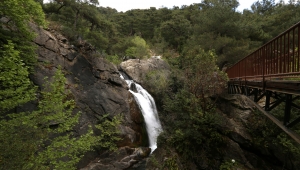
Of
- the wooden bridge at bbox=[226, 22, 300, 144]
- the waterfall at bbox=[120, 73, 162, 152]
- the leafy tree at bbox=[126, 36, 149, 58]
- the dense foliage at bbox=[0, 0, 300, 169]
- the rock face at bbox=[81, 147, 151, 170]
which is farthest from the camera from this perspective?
the leafy tree at bbox=[126, 36, 149, 58]

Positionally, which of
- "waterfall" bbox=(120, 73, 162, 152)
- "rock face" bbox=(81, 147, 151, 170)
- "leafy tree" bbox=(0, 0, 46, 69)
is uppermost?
"leafy tree" bbox=(0, 0, 46, 69)

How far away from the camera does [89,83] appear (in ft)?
46.4

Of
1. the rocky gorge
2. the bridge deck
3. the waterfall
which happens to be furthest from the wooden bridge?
the waterfall

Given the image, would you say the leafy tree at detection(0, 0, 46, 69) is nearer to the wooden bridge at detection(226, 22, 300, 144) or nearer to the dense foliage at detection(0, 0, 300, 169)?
the dense foliage at detection(0, 0, 300, 169)

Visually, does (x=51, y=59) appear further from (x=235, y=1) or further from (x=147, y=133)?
(x=235, y=1)

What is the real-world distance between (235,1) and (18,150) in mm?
27278

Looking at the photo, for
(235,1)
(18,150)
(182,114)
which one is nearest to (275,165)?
(182,114)

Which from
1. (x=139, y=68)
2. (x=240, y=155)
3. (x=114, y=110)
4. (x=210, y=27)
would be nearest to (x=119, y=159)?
(x=114, y=110)

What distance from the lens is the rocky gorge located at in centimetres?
1111

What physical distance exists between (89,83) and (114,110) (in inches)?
119

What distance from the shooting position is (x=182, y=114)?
11836mm

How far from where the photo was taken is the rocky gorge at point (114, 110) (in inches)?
437

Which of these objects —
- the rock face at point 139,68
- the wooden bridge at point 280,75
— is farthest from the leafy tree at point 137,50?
the wooden bridge at point 280,75

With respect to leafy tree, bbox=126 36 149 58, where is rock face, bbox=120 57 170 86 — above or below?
below
